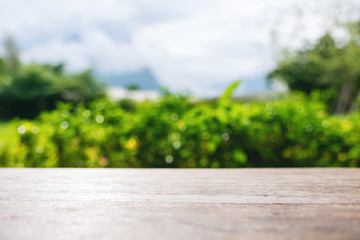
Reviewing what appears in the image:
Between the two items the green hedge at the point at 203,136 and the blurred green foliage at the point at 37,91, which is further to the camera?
the blurred green foliage at the point at 37,91

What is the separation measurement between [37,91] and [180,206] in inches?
906

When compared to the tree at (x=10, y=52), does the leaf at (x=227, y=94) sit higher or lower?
lower

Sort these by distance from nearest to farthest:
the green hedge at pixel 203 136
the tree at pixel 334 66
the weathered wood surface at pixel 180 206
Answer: the weathered wood surface at pixel 180 206 < the green hedge at pixel 203 136 < the tree at pixel 334 66

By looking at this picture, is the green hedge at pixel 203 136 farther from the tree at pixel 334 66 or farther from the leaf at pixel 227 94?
the tree at pixel 334 66

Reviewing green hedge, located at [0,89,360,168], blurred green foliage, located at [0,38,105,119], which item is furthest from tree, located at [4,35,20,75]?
green hedge, located at [0,89,360,168]

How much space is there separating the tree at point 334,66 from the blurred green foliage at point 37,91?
11.5 metres

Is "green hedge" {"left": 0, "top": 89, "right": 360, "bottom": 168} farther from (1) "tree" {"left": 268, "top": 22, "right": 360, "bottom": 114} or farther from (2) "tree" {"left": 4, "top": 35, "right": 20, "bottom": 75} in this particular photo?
(2) "tree" {"left": 4, "top": 35, "right": 20, "bottom": 75}

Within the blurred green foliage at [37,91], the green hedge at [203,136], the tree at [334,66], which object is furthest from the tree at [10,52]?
the green hedge at [203,136]

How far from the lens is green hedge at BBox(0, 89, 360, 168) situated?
2426mm

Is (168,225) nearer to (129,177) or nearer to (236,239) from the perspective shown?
(236,239)

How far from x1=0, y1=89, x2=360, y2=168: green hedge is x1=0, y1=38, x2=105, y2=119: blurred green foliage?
19958 millimetres

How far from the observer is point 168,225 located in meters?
0.59

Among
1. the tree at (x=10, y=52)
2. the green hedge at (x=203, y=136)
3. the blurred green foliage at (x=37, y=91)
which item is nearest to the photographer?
the green hedge at (x=203, y=136)

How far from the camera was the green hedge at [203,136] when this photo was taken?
2426 millimetres
